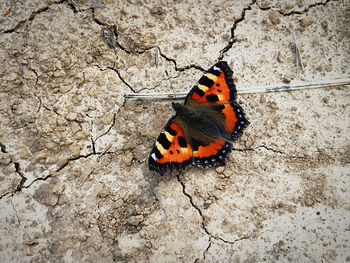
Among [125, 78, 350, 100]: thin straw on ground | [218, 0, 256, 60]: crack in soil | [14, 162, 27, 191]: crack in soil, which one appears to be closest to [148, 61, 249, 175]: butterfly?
[125, 78, 350, 100]: thin straw on ground

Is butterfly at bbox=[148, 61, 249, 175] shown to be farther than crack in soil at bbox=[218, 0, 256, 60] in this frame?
No

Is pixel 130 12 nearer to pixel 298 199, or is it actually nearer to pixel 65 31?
pixel 65 31

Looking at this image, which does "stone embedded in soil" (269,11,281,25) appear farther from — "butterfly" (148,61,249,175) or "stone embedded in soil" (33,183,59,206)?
"stone embedded in soil" (33,183,59,206)

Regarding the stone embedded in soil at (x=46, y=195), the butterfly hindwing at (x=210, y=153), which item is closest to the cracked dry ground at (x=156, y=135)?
the stone embedded in soil at (x=46, y=195)

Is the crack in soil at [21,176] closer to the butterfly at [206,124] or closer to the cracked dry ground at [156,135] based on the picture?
the cracked dry ground at [156,135]

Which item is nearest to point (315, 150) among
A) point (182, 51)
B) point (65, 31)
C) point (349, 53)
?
point (349, 53)

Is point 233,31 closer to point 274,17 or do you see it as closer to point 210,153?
point 274,17

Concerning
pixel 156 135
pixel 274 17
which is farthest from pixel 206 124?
pixel 274 17
